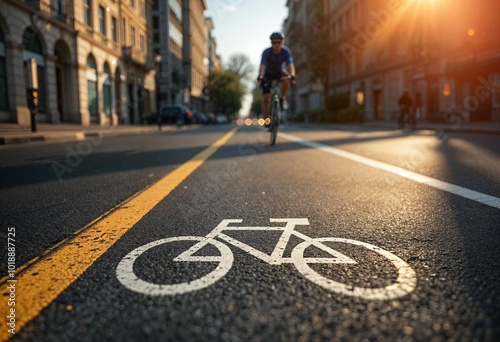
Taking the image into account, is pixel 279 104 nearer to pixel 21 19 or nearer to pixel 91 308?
pixel 91 308

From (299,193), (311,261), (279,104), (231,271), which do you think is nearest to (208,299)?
(231,271)

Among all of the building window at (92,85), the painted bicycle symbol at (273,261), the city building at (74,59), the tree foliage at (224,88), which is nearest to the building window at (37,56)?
the city building at (74,59)

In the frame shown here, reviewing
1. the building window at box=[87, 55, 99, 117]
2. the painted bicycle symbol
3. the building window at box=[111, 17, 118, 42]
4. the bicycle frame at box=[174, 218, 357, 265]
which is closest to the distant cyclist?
the bicycle frame at box=[174, 218, 357, 265]

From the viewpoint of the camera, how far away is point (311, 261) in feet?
5.77

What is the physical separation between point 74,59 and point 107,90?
5.78 meters

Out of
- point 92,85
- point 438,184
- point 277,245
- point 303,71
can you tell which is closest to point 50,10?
point 92,85

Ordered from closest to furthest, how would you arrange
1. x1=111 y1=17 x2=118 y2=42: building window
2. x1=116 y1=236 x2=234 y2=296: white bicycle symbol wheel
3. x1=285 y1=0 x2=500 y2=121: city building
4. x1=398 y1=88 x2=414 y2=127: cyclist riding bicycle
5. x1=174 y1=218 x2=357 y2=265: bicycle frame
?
x1=116 y1=236 x2=234 y2=296: white bicycle symbol wheel, x1=174 y1=218 x2=357 y2=265: bicycle frame, x1=398 y1=88 x2=414 y2=127: cyclist riding bicycle, x1=285 y1=0 x2=500 y2=121: city building, x1=111 y1=17 x2=118 y2=42: building window

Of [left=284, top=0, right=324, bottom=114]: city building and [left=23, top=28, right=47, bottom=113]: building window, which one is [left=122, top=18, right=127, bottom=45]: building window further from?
[left=284, top=0, right=324, bottom=114]: city building

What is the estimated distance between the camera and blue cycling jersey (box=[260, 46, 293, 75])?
8016mm

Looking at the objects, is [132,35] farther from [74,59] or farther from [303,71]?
[303,71]

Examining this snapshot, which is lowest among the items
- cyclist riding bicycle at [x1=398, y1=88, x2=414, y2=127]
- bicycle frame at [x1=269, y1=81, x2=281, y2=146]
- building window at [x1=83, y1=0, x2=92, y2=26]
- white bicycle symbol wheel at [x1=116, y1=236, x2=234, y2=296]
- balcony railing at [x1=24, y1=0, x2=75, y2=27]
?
white bicycle symbol wheel at [x1=116, y1=236, x2=234, y2=296]

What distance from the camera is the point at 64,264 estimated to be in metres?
1.77

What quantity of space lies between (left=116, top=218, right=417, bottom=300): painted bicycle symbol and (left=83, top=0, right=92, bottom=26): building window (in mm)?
27950

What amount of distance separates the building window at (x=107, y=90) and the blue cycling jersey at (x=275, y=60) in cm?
2387
